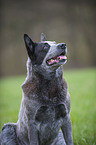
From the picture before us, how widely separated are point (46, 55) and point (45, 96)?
21.0 inches

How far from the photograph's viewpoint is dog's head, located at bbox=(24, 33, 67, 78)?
2.70 metres

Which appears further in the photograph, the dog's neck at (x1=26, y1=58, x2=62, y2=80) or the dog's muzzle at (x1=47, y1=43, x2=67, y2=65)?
the dog's neck at (x1=26, y1=58, x2=62, y2=80)

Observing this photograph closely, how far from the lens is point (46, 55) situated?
9.16 feet

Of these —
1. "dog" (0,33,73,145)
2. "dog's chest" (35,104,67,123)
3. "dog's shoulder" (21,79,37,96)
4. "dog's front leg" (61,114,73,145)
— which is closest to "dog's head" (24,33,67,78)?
"dog" (0,33,73,145)

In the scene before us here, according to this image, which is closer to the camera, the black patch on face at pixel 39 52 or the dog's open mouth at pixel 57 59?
the dog's open mouth at pixel 57 59

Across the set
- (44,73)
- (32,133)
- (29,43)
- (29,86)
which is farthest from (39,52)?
→ (32,133)

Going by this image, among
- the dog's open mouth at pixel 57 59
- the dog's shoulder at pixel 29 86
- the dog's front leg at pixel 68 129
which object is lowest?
the dog's front leg at pixel 68 129

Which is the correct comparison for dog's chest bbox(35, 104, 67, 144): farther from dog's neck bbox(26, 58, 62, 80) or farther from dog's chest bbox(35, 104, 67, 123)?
dog's neck bbox(26, 58, 62, 80)

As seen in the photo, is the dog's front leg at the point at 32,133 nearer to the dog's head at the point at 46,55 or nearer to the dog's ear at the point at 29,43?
the dog's head at the point at 46,55

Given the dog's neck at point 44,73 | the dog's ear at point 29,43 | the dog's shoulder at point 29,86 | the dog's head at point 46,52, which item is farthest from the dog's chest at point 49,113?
the dog's ear at point 29,43

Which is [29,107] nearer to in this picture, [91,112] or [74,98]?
[91,112]

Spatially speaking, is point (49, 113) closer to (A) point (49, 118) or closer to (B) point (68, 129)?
(A) point (49, 118)

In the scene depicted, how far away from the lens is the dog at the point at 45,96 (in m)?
2.65

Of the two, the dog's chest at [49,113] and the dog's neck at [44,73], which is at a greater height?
the dog's neck at [44,73]
